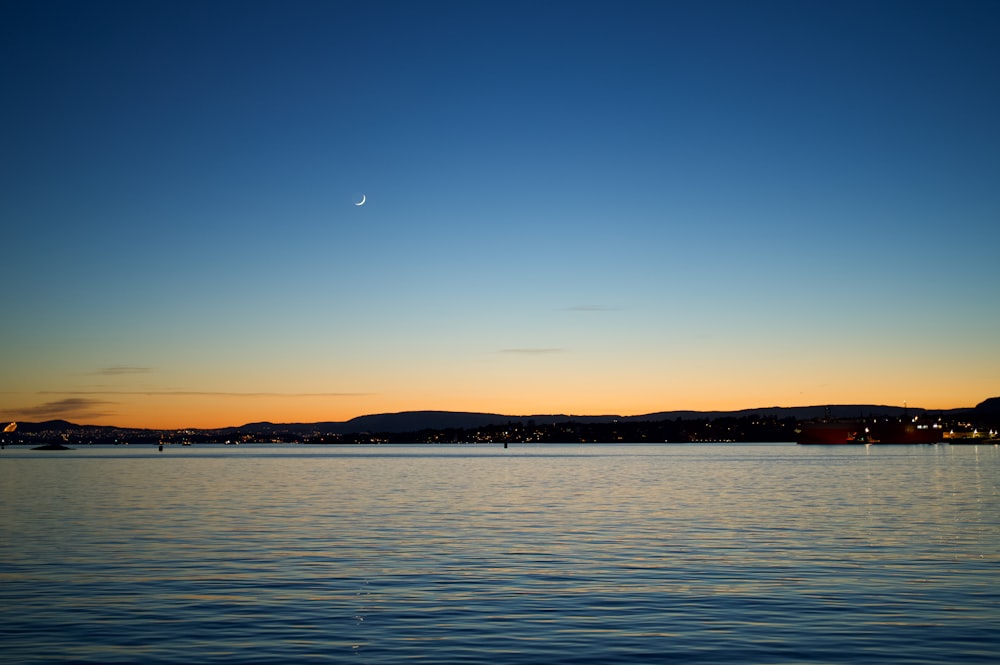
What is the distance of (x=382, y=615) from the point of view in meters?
29.4

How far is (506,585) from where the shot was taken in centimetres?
3509

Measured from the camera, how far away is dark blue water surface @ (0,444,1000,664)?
82.2 feet

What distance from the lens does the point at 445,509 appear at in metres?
72.6

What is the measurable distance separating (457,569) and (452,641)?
538 inches

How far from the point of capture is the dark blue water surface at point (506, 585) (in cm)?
2505

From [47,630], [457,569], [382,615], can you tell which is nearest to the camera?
[47,630]

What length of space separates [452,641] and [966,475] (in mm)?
117835

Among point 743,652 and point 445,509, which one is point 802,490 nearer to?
point 445,509

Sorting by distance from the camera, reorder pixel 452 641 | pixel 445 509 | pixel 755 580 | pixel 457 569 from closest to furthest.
Result: pixel 452 641 < pixel 755 580 < pixel 457 569 < pixel 445 509

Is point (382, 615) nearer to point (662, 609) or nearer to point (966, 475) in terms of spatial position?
point (662, 609)

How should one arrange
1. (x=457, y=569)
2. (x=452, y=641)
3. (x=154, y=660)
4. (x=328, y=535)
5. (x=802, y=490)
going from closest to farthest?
1. (x=154, y=660)
2. (x=452, y=641)
3. (x=457, y=569)
4. (x=328, y=535)
5. (x=802, y=490)

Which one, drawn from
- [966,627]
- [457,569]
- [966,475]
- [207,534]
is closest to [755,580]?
[966,627]

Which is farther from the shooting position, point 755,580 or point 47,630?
point 755,580

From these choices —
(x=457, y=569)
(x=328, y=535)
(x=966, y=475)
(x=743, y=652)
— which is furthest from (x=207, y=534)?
(x=966, y=475)
